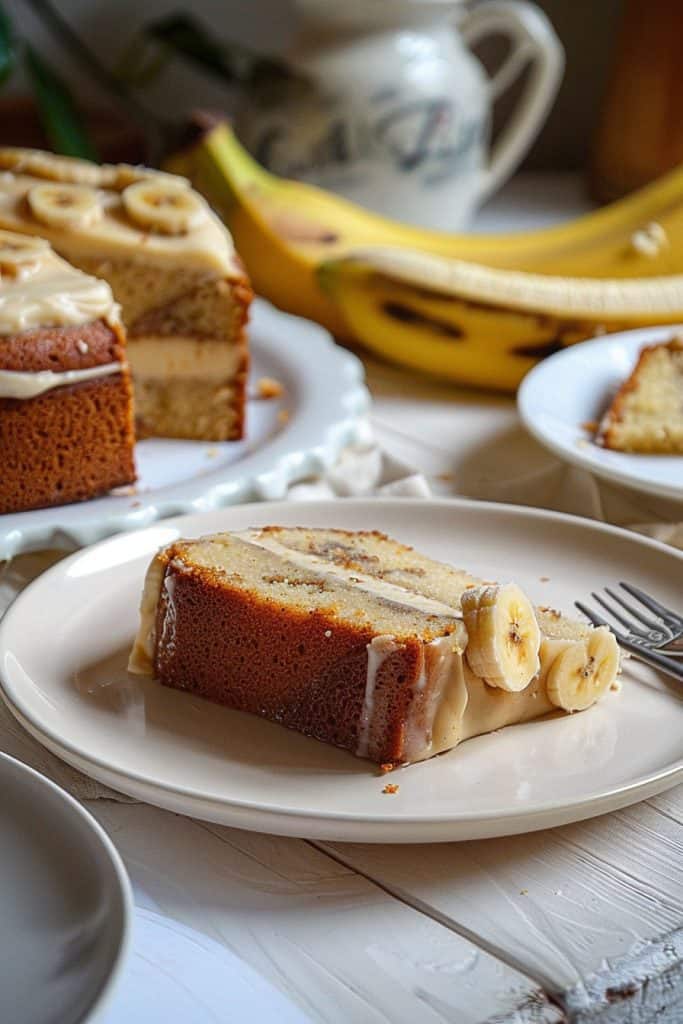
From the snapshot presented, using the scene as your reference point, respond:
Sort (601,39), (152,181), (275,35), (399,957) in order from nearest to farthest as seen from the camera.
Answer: (399,957) → (152,181) → (275,35) → (601,39)

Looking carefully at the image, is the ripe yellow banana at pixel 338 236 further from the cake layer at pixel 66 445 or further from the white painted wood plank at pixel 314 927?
the white painted wood plank at pixel 314 927

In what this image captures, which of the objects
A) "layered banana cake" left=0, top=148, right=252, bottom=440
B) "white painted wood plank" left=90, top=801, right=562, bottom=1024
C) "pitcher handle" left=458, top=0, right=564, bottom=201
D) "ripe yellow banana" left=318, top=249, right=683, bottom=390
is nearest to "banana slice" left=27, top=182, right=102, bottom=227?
"layered banana cake" left=0, top=148, right=252, bottom=440

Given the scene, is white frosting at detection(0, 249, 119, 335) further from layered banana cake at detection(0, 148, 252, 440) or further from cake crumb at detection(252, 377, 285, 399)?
cake crumb at detection(252, 377, 285, 399)

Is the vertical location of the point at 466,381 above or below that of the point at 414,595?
below

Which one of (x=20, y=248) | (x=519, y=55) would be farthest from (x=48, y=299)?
(x=519, y=55)

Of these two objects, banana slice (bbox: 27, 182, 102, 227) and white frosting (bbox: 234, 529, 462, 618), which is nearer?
white frosting (bbox: 234, 529, 462, 618)

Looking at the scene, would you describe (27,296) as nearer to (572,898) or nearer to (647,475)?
(647,475)

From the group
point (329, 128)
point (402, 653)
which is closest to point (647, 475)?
point (402, 653)
